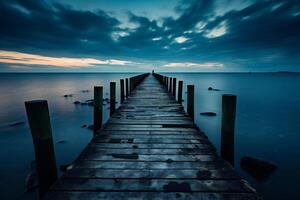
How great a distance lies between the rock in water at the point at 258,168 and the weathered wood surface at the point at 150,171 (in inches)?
165

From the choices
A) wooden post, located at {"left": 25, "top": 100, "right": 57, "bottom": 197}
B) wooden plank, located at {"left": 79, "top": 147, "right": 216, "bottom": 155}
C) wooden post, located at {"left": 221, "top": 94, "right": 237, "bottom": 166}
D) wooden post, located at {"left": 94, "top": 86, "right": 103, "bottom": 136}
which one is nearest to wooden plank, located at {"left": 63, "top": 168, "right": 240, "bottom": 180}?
wooden plank, located at {"left": 79, "top": 147, "right": 216, "bottom": 155}

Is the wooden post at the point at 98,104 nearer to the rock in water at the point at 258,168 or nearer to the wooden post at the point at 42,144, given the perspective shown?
the wooden post at the point at 42,144

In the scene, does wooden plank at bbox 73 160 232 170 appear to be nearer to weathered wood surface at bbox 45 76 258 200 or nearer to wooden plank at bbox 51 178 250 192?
weathered wood surface at bbox 45 76 258 200

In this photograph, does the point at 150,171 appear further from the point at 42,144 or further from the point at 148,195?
the point at 42,144

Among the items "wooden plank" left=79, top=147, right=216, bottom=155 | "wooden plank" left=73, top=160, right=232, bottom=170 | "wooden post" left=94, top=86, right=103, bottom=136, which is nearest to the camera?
"wooden plank" left=73, top=160, right=232, bottom=170

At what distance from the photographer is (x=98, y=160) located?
2.71 m

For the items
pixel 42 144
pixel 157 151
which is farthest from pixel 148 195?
pixel 42 144

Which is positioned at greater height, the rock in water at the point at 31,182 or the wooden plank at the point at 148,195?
the wooden plank at the point at 148,195

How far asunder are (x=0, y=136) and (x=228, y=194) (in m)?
13.1

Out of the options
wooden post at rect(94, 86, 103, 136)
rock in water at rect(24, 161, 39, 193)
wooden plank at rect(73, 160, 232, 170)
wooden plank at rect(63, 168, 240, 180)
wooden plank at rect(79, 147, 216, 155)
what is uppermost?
wooden post at rect(94, 86, 103, 136)

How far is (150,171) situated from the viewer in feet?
7.96

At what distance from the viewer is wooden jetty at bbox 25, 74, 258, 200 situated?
2012 mm

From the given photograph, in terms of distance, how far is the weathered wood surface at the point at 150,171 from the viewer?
201 cm

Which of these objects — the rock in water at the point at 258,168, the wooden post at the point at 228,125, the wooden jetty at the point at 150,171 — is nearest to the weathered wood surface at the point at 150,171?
the wooden jetty at the point at 150,171
